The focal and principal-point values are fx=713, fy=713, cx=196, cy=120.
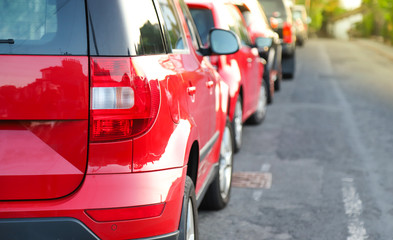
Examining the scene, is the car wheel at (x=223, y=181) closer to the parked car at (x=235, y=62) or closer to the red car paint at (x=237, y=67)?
the parked car at (x=235, y=62)

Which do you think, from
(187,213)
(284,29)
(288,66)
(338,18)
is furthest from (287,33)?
(338,18)

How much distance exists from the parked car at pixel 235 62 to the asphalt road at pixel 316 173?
1.75 feet

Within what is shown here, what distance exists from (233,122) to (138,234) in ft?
15.9

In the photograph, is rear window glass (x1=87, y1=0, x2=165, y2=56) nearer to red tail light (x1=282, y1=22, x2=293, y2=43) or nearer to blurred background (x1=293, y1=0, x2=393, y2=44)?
red tail light (x1=282, y1=22, x2=293, y2=43)

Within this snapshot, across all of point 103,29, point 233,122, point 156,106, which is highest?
point 103,29

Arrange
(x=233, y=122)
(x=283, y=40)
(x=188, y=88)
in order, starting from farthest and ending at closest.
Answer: (x=283, y=40) → (x=233, y=122) → (x=188, y=88)

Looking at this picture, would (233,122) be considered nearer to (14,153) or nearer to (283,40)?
(14,153)

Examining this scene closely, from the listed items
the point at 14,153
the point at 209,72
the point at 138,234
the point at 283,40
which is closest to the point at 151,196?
the point at 138,234

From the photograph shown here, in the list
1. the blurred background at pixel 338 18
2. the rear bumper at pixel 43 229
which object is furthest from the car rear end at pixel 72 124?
the blurred background at pixel 338 18

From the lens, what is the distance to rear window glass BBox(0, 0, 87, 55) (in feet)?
10.5

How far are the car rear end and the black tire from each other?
34 centimetres

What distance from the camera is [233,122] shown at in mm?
8039

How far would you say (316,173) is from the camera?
744 cm

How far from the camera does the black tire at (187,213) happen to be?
11.8 ft
